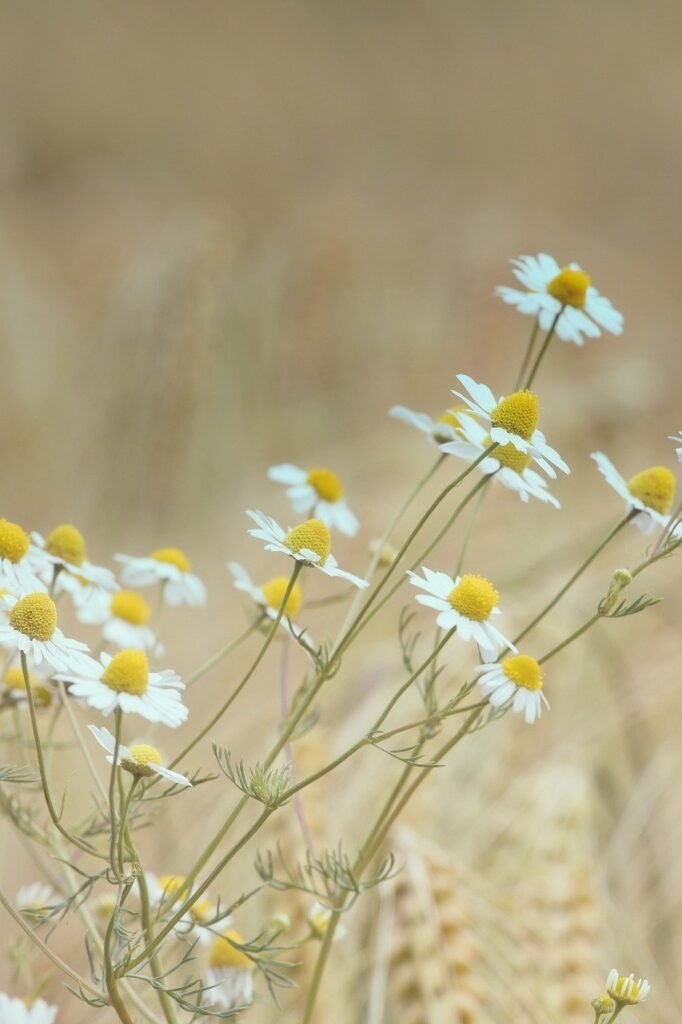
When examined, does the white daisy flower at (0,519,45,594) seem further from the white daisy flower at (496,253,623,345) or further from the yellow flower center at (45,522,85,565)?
the white daisy flower at (496,253,623,345)

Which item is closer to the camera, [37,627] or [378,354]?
[37,627]

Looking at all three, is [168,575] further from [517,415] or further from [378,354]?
[378,354]

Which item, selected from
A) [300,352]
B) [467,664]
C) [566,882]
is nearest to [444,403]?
[300,352]

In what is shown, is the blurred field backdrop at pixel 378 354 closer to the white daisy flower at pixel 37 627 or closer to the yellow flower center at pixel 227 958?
the yellow flower center at pixel 227 958

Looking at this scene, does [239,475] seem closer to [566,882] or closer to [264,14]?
[566,882]

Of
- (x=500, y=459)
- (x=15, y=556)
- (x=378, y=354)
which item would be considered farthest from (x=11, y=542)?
(x=378, y=354)

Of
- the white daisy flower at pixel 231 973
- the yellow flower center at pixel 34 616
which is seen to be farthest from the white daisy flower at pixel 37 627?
the white daisy flower at pixel 231 973
